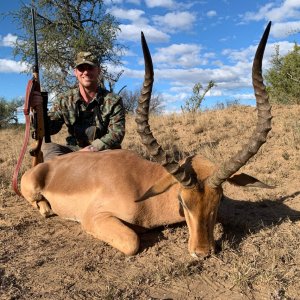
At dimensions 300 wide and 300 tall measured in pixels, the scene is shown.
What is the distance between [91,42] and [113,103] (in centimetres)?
1272

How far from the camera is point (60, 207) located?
5117 mm

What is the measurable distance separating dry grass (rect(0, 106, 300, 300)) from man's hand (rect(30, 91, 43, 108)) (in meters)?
1.50

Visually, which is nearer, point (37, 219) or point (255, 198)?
point (37, 219)

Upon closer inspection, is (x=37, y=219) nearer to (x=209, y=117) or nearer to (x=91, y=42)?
(x=209, y=117)

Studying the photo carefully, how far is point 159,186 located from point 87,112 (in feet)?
9.96

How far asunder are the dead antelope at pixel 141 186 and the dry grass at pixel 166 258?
0.19 meters

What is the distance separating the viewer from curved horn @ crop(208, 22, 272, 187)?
319cm

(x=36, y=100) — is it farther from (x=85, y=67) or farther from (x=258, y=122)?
(x=258, y=122)

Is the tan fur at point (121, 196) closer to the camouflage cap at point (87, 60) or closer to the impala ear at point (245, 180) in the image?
the impala ear at point (245, 180)

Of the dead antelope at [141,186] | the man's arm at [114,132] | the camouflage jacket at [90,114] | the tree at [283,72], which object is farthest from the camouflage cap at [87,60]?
the tree at [283,72]

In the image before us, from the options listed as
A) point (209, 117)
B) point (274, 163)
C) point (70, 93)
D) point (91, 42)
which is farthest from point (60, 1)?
point (274, 163)

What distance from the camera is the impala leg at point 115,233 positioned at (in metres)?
3.90

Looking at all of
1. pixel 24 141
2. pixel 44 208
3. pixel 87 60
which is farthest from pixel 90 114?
pixel 44 208

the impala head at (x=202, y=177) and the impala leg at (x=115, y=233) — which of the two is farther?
the impala leg at (x=115, y=233)
